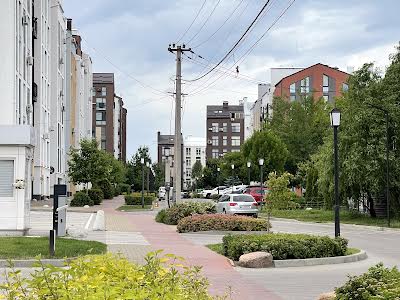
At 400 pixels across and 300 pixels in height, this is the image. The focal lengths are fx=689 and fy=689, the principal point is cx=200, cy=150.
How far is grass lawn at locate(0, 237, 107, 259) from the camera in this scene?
16.5 m

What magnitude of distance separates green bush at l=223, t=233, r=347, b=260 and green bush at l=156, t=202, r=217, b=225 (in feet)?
48.0

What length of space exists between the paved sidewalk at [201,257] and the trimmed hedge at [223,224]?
0.67m

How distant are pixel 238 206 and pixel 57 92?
33.2m

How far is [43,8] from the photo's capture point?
5984 cm

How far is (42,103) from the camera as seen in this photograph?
5816 centimetres

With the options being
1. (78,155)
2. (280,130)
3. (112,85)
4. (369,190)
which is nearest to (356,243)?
(369,190)

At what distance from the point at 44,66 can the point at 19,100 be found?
42.9 feet

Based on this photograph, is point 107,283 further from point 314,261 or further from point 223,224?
point 223,224

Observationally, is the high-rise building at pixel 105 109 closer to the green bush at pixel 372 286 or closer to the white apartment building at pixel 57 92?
the white apartment building at pixel 57 92

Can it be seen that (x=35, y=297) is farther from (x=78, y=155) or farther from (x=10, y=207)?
(x=78, y=155)

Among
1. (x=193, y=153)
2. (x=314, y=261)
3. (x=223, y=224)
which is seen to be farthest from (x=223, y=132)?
(x=314, y=261)

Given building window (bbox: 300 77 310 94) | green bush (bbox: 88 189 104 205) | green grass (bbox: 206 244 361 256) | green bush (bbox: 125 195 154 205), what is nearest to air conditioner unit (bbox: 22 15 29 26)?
green bush (bbox: 88 189 104 205)

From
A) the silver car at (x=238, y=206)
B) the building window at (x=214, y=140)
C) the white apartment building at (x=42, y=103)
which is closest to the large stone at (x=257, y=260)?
the silver car at (x=238, y=206)

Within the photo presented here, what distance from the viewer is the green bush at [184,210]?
33028mm
